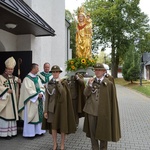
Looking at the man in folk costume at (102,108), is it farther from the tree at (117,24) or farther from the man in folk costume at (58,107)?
the tree at (117,24)

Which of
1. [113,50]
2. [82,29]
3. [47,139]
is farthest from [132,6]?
[47,139]

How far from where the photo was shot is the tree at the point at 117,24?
37125 mm

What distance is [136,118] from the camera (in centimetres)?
983

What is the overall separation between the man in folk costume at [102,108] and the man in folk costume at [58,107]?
0.65 meters

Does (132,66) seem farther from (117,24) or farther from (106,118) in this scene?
(106,118)

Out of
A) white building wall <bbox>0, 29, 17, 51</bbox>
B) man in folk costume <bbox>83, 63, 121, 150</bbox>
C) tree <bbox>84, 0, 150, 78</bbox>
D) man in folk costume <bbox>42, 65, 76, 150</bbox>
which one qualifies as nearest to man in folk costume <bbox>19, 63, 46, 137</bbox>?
man in folk costume <bbox>42, 65, 76, 150</bbox>

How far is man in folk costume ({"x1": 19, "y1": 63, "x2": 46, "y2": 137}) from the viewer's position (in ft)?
21.1

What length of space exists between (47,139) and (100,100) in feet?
8.70

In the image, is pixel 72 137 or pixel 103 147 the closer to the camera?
pixel 103 147

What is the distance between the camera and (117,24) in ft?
122

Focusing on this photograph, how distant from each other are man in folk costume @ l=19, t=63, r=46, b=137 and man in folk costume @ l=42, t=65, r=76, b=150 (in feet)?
4.39

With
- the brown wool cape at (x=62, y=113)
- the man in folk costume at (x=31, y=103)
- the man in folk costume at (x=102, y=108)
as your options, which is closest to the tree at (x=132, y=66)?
the man in folk costume at (x=31, y=103)

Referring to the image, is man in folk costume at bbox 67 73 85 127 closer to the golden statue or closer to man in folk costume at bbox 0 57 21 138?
man in folk costume at bbox 0 57 21 138

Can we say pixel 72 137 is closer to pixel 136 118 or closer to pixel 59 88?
pixel 59 88
